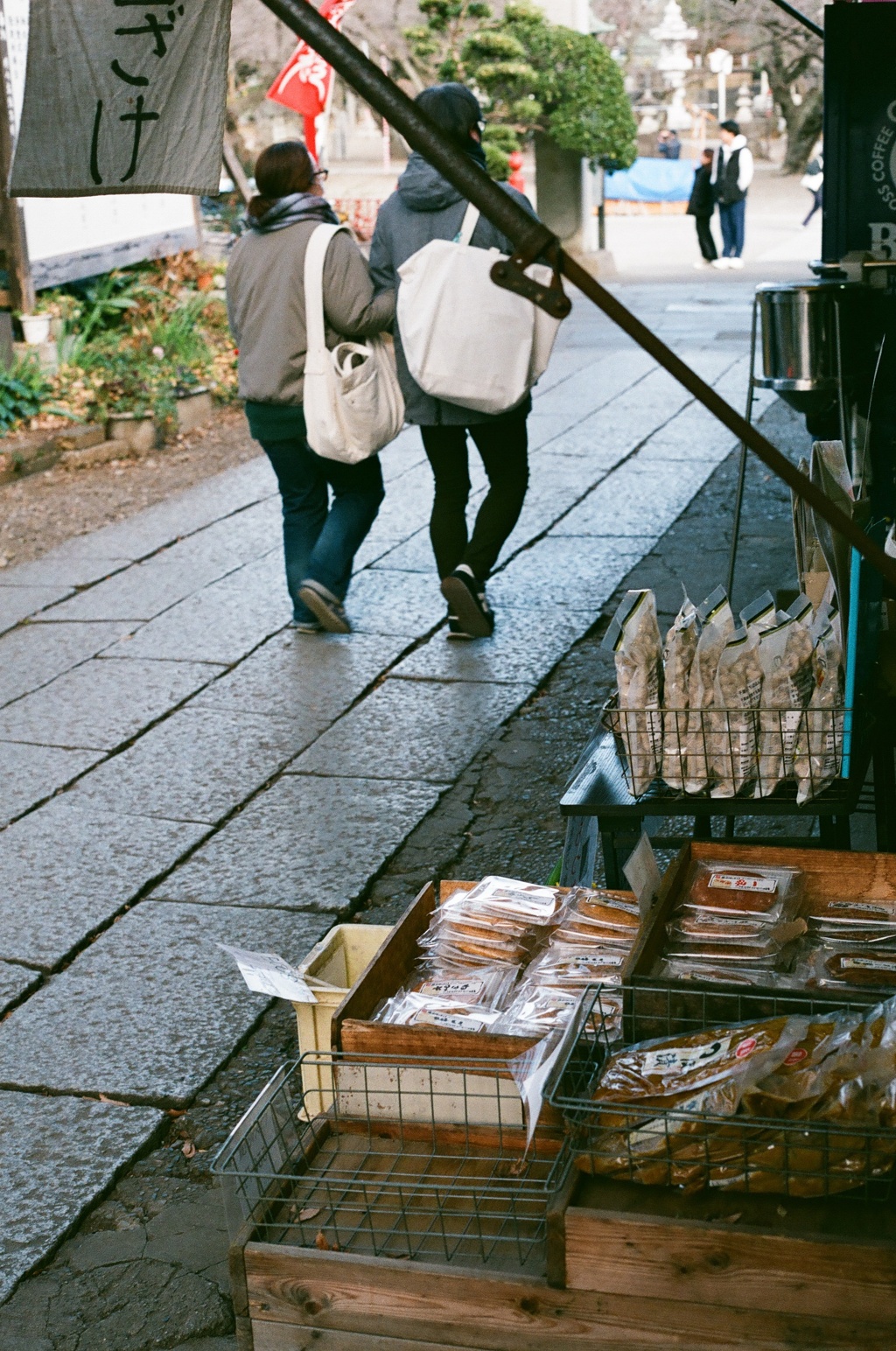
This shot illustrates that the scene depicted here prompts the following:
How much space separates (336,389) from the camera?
18.4 feet

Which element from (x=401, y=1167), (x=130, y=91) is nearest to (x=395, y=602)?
(x=130, y=91)

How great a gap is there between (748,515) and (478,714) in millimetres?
3134

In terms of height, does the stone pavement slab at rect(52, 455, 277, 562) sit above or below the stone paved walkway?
above

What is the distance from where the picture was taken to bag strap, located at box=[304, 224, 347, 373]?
5.57 meters

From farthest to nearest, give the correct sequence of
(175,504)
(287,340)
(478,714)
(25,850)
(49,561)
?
(175,504), (49,561), (287,340), (478,714), (25,850)

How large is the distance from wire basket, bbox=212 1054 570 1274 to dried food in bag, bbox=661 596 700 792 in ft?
2.47

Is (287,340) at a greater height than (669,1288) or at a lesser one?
greater

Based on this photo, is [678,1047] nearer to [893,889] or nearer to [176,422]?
[893,889]

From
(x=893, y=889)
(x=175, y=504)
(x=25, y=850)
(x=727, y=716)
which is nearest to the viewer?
(x=893, y=889)

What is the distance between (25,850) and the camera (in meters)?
4.44

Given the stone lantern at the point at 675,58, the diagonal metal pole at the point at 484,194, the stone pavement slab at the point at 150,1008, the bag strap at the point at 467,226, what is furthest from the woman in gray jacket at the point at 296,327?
the stone lantern at the point at 675,58

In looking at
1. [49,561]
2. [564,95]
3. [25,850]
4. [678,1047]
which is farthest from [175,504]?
[564,95]

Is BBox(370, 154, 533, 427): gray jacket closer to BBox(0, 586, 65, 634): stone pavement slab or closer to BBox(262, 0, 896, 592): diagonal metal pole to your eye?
BBox(0, 586, 65, 634): stone pavement slab

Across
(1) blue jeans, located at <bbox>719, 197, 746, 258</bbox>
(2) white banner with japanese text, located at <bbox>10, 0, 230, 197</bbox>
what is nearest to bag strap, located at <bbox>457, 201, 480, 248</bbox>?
(2) white banner with japanese text, located at <bbox>10, 0, 230, 197</bbox>
